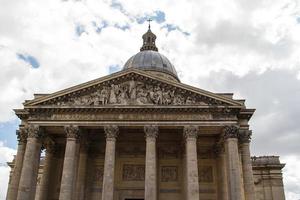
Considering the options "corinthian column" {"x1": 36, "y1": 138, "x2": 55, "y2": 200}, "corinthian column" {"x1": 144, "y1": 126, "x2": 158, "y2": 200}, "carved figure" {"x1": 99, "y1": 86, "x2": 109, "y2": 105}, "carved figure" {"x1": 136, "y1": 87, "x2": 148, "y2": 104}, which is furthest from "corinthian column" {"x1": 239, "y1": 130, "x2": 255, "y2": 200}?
"corinthian column" {"x1": 36, "y1": 138, "x2": 55, "y2": 200}

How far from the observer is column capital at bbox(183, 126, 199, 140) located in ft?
80.9

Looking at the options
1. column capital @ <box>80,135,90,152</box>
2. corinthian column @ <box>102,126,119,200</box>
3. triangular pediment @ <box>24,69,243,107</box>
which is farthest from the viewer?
column capital @ <box>80,135,90,152</box>

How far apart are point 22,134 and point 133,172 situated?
9.08 meters

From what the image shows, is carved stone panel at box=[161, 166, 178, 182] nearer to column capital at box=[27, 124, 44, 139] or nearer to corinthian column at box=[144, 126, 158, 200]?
corinthian column at box=[144, 126, 158, 200]

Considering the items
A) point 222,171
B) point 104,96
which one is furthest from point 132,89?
point 222,171

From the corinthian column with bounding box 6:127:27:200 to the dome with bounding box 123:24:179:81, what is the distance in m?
23.9

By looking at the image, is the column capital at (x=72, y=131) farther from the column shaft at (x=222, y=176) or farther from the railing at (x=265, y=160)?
the railing at (x=265, y=160)

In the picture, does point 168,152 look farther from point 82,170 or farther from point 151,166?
point 82,170

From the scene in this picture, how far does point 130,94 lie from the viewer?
25.9 meters

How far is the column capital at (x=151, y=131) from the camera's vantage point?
2472 cm

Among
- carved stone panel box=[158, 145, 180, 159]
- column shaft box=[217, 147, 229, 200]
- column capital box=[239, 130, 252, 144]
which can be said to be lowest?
column shaft box=[217, 147, 229, 200]

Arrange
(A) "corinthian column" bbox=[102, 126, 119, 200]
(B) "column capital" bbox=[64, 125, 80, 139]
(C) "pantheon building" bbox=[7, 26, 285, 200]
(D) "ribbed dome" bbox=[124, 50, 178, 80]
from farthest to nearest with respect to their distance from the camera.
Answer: (D) "ribbed dome" bbox=[124, 50, 178, 80]
(B) "column capital" bbox=[64, 125, 80, 139]
(C) "pantheon building" bbox=[7, 26, 285, 200]
(A) "corinthian column" bbox=[102, 126, 119, 200]

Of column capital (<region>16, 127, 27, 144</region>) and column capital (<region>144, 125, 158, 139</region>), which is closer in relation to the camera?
→ column capital (<region>144, 125, 158, 139</region>)

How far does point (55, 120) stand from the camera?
25562 millimetres
